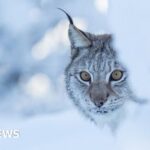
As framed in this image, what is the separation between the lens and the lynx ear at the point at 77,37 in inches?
51.6

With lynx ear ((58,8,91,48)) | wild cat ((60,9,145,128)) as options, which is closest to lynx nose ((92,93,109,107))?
wild cat ((60,9,145,128))

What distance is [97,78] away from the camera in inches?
50.7

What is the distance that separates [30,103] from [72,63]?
0.14 meters

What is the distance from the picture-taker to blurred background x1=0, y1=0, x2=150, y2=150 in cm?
129

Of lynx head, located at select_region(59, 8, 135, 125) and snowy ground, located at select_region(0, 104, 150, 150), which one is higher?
lynx head, located at select_region(59, 8, 135, 125)

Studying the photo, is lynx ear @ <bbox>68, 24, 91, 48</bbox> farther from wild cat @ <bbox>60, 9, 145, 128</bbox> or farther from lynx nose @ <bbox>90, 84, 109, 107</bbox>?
lynx nose @ <bbox>90, 84, 109, 107</bbox>

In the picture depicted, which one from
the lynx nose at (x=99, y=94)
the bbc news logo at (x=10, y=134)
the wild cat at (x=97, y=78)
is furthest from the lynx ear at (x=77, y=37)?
the bbc news logo at (x=10, y=134)

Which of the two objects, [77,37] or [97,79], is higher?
[77,37]

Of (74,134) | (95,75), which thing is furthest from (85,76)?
(74,134)

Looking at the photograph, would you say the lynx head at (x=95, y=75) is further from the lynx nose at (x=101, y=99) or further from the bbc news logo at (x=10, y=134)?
the bbc news logo at (x=10, y=134)

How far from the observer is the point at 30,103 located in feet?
4.37

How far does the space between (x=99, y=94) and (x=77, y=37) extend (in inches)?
5.7

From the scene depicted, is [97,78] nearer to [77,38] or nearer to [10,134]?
[77,38]

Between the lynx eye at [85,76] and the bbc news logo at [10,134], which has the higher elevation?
the lynx eye at [85,76]
